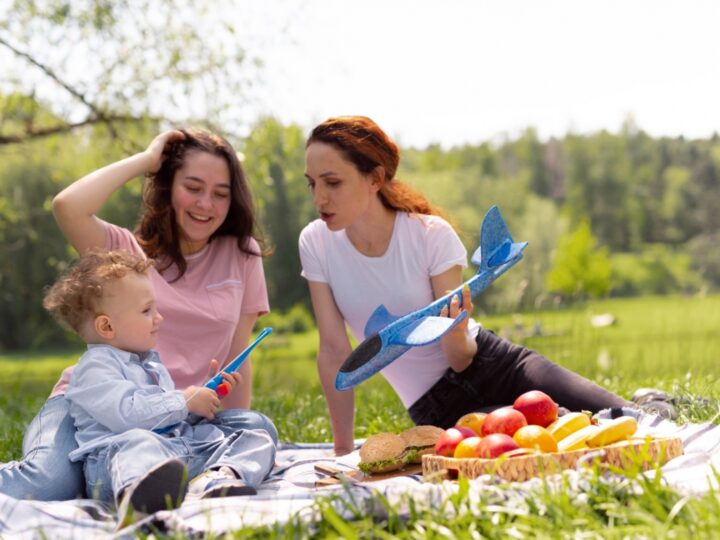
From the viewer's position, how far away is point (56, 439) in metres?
3.01

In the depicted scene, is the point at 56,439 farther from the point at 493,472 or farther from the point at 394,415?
the point at 394,415

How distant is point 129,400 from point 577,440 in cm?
152

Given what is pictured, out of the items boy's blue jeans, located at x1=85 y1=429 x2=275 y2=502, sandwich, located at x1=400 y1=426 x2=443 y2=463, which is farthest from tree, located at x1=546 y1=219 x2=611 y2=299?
boy's blue jeans, located at x1=85 y1=429 x2=275 y2=502

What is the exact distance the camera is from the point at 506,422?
277 cm

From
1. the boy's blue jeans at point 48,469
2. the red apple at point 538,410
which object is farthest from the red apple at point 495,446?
the boy's blue jeans at point 48,469

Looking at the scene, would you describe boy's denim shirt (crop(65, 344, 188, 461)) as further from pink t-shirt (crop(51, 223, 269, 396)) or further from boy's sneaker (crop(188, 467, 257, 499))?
pink t-shirt (crop(51, 223, 269, 396))

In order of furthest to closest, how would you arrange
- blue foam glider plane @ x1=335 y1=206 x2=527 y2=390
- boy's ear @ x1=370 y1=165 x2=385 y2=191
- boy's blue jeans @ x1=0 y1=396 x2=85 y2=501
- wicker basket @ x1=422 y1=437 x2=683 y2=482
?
1. boy's ear @ x1=370 y1=165 x2=385 y2=191
2. blue foam glider plane @ x1=335 y1=206 x2=527 y2=390
3. boy's blue jeans @ x1=0 y1=396 x2=85 y2=501
4. wicker basket @ x1=422 y1=437 x2=683 y2=482

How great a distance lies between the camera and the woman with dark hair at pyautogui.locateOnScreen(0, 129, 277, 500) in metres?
3.67

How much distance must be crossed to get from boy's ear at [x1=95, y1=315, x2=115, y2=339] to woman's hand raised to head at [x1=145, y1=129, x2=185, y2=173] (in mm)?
1040

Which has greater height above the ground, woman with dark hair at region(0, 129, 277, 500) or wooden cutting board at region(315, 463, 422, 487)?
woman with dark hair at region(0, 129, 277, 500)

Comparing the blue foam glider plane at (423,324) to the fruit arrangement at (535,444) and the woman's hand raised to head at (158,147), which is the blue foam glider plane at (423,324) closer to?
the fruit arrangement at (535,444)

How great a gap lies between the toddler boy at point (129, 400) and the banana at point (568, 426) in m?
1.06

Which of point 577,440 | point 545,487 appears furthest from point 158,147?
point 545,487

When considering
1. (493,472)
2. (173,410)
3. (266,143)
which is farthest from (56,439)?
(266,143)
